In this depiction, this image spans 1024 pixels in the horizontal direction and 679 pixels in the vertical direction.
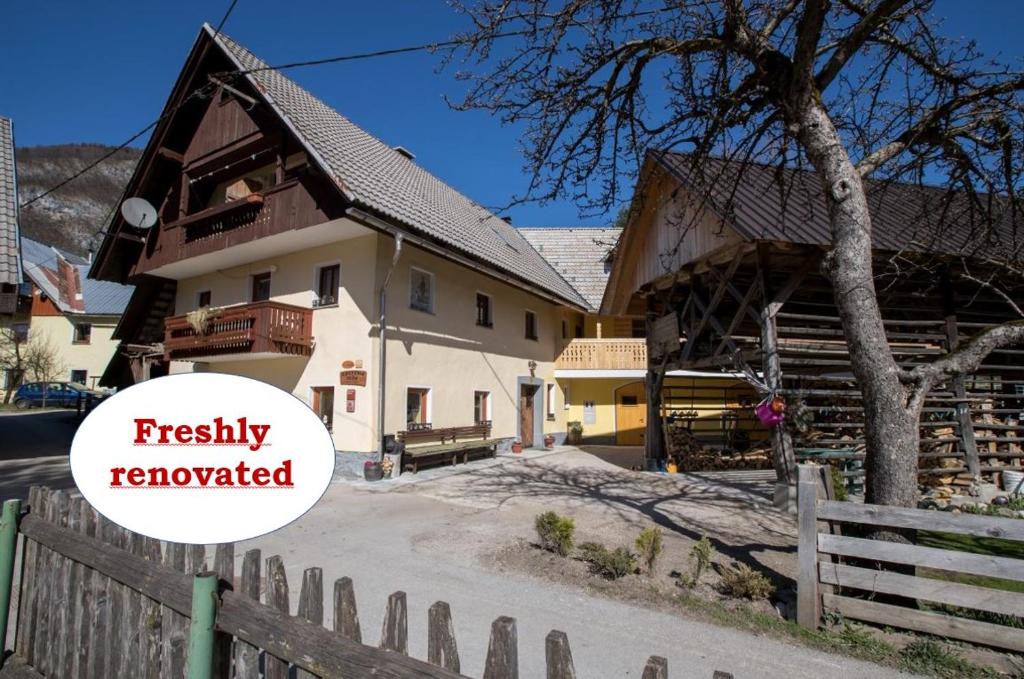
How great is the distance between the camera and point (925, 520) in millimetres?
3779

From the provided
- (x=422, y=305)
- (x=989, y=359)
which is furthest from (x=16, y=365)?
(x=989, y=359)

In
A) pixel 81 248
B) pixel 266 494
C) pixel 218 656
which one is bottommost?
pixel 218 656

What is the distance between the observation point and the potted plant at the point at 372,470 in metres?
11.6

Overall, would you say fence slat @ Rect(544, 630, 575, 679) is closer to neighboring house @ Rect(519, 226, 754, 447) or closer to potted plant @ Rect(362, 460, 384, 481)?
potted plant @ Rect(362, 460, 384, 481)

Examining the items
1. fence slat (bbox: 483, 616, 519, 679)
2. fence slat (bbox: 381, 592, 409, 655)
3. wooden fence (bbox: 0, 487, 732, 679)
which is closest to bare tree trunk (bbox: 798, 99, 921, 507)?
wooden fence (bbox: 0, 487, 732, 679)

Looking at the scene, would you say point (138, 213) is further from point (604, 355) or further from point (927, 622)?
point (927, 622)

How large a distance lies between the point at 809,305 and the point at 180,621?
1251 centimetres

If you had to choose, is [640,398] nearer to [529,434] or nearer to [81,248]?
[529,434]

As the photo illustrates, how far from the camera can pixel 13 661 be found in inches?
129

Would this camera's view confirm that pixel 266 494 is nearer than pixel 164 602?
Yes

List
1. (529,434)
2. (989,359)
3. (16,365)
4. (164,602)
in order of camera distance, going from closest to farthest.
A: (164,602)
(989,359)
(529,434)
(16,365)

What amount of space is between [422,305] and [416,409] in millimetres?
2728

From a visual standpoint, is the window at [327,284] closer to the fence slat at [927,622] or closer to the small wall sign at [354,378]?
the small wall sign at [354,378]

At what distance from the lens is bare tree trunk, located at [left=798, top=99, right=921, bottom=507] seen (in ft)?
14.2
